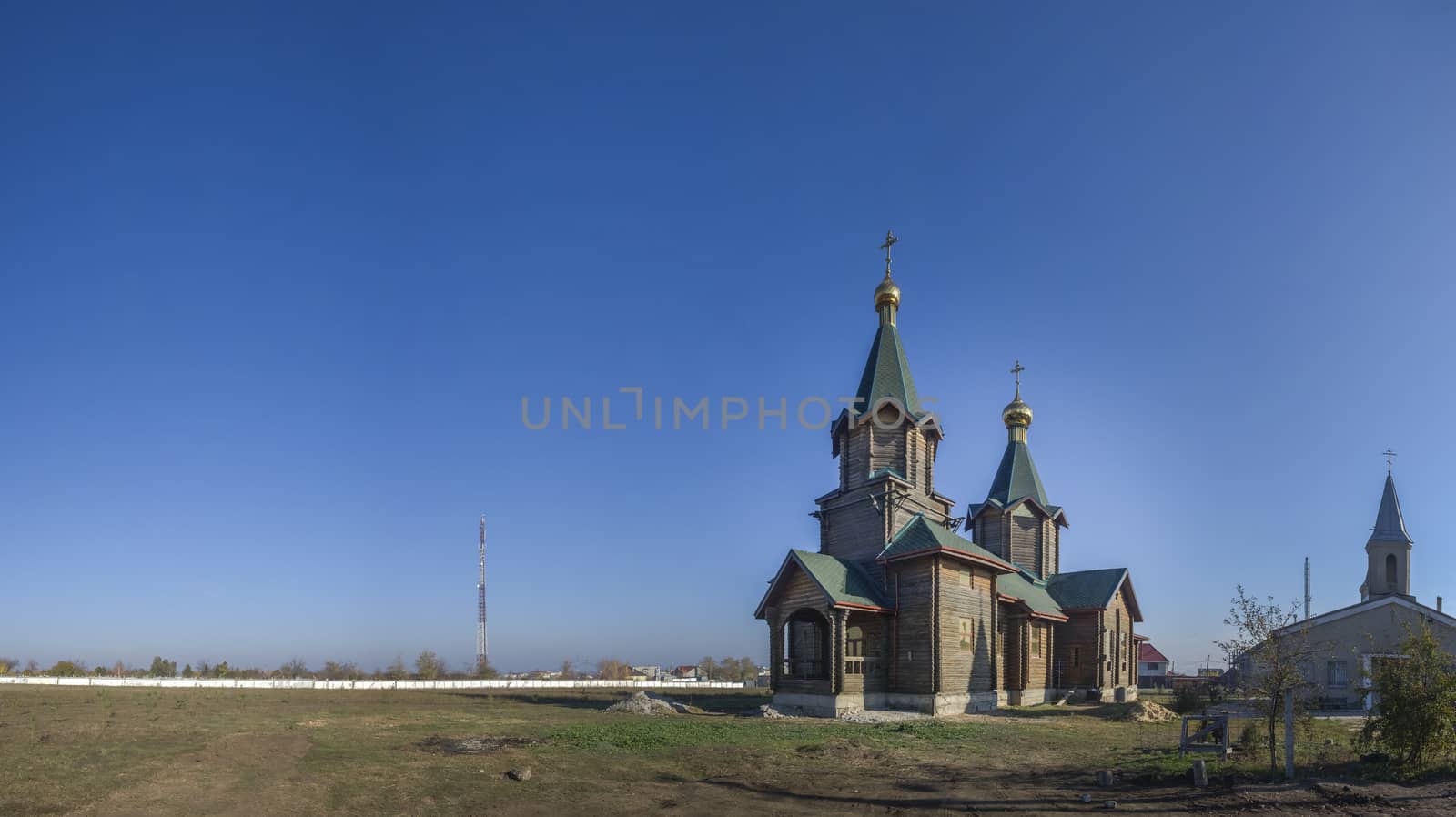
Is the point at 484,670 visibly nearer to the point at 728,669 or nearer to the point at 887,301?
the point at 728,669

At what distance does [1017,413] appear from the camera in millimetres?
47625

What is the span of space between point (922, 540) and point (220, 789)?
23.9 metres

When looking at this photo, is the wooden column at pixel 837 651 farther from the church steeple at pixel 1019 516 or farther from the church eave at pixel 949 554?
the church steeple at pixel 1019 516

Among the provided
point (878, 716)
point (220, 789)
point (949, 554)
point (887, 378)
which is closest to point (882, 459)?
point (887, 378)

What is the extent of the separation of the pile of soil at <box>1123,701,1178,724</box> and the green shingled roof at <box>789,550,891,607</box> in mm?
9730

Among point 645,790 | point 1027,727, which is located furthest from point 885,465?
point 645,790

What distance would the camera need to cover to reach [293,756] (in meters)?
17.0

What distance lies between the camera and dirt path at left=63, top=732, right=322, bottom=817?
12.0 m

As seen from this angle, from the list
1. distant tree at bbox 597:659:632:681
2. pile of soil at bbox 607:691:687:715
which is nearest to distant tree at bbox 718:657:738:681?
distant tree at bbox 597:659:632:681

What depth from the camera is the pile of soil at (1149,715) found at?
2867cm

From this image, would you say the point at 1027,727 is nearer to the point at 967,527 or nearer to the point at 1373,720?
the point at 1373,720

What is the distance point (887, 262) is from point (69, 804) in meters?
34.8

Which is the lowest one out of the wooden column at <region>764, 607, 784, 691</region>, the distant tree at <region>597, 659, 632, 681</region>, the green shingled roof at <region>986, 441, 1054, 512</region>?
the distant tree at <region>597, 659, 632, 681</region>

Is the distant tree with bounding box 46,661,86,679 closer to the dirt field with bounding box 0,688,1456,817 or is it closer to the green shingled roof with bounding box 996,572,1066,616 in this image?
the dirt field with bounding box 0,688,1456,817
